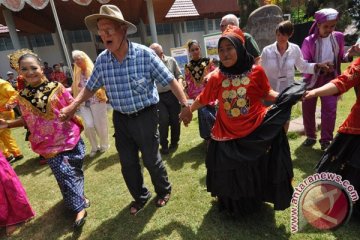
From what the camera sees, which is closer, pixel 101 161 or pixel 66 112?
pixel 66 112

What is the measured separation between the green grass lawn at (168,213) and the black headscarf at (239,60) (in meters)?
1.53

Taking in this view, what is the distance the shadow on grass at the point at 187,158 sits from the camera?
15.3 ft

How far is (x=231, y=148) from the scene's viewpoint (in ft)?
9.01

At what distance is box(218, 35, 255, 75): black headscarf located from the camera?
2.62 m

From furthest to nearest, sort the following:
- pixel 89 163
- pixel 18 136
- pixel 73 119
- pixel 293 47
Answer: pixel 18 136
pixel 89 163
pixel 293 47
pixel 73 119

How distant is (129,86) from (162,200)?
4.95ft

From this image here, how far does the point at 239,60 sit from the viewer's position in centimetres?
269

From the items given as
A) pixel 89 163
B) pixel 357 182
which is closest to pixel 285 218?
pixel 357 182

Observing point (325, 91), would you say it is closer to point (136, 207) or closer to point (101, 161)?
point (136, 207)

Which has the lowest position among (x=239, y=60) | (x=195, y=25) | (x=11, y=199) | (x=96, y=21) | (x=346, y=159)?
(x=11, y=199)

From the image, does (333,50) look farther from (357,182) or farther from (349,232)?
(349,232)

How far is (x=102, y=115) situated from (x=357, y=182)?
441 centimetres

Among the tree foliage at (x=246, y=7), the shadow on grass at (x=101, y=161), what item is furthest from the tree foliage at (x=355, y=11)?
the shadow on grass at (x=101, y=161)

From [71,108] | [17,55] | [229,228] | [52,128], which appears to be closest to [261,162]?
[229,228]
